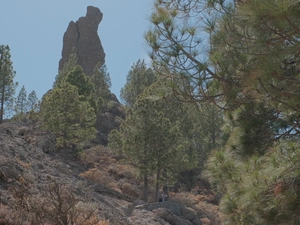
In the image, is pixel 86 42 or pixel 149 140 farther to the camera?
pixel 86 42

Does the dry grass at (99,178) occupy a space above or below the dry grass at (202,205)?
above

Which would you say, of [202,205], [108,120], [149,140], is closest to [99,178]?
[149,140]

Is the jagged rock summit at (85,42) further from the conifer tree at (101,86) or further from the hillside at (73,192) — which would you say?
the hillside at (73,192)

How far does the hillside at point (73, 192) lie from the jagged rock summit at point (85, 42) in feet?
125

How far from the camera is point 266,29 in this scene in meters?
5.97

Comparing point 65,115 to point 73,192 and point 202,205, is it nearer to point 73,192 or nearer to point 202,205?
point 202,205

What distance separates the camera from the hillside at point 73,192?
28.2ft

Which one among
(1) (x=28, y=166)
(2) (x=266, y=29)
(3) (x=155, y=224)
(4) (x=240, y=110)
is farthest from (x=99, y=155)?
(2) (x=266, y=29)

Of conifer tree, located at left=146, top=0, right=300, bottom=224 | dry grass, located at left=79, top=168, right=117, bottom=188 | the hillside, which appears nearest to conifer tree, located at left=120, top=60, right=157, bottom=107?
the hillside

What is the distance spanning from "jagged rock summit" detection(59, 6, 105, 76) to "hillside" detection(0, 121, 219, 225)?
3797 cm

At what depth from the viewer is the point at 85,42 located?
242ft

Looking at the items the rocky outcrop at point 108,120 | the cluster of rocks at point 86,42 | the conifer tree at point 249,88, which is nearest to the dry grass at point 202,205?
the rocky outcrop at point 108,120

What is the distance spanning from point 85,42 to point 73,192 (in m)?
62.2

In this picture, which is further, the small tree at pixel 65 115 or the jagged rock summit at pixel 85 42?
the jagged rock summit at pixel 85 42
